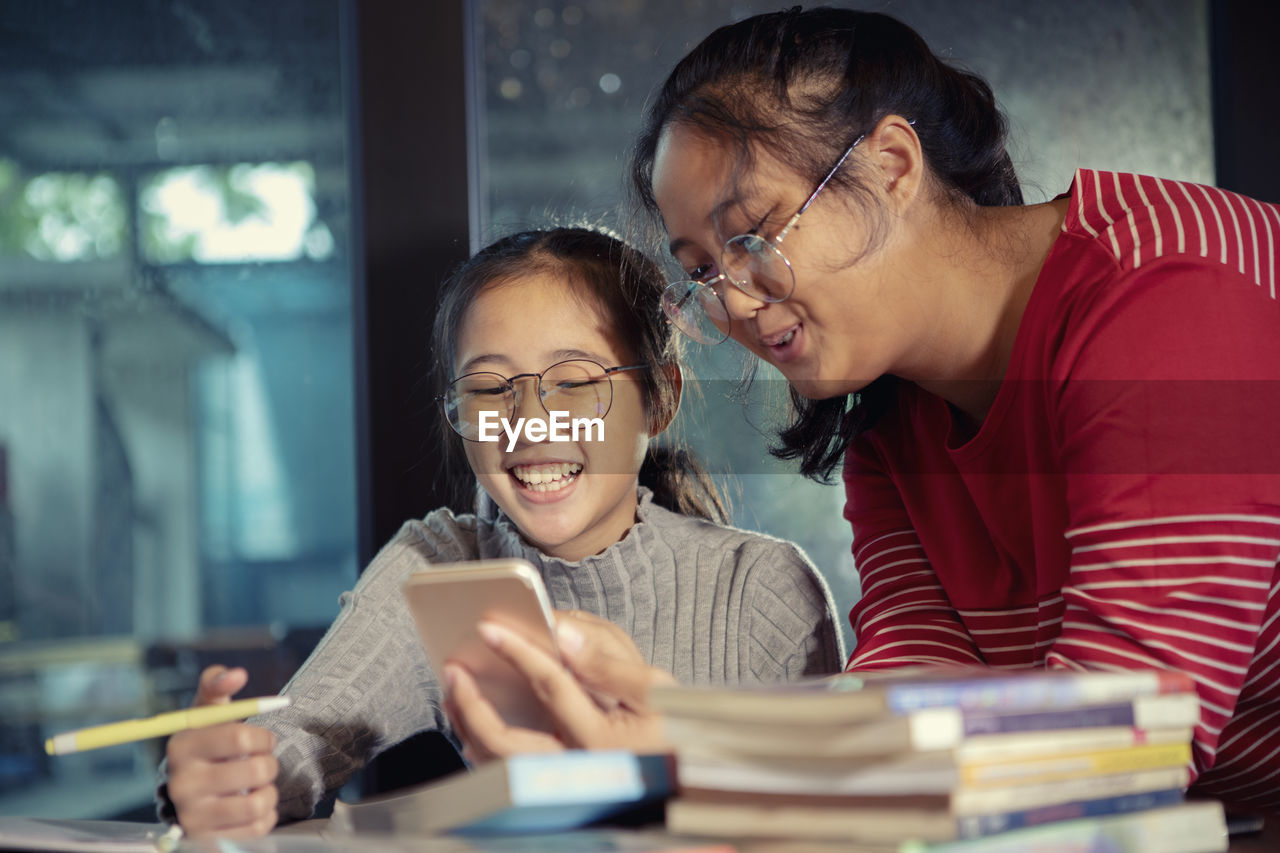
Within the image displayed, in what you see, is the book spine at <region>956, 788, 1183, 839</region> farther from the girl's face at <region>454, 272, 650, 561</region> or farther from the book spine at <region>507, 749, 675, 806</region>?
the girl's face at <region>454, 272, 650, 561</region>

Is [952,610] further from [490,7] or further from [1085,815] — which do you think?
[490,7]

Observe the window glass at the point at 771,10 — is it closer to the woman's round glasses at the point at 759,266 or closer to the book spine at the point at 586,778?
the woman's round glasses at the point at 759,266

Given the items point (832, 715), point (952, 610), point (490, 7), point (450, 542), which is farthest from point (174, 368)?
point (832, 715)

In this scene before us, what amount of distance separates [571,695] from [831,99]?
0.61 meters

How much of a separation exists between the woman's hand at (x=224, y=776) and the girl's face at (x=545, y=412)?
1.29 feet

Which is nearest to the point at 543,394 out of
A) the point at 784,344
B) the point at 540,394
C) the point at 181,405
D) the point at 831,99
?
the point at 540,394

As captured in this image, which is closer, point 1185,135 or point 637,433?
point 637,433

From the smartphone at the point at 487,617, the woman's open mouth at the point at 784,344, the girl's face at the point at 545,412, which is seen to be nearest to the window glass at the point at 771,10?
the girl's face at the point at 545,412

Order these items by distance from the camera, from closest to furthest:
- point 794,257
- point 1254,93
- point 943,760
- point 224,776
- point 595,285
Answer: point 943,760
point 224,776
point 794,257
point 595,285
point 1254,93

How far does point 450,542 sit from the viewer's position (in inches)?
49.5

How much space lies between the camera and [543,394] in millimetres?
1133

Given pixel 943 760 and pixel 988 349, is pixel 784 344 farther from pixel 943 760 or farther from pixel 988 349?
pixel 943 760

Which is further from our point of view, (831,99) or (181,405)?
(181,405)

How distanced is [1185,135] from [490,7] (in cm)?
97
